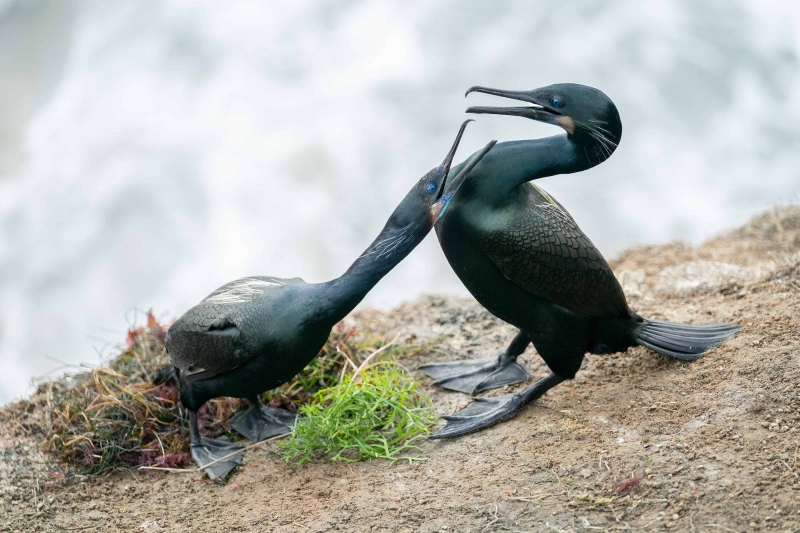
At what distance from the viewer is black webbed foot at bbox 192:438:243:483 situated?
4.38 meters

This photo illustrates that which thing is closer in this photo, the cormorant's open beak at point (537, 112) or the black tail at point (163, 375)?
the cormorant's open beak at point (537, 112)

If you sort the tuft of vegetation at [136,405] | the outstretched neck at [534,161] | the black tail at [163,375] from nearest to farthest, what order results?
the outstretched neck at [534,161]
the tuft of vegetation at [136,405]
the black tail at [163,375]

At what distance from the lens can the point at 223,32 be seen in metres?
11.7

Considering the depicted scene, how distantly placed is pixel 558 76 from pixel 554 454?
8.49 meters

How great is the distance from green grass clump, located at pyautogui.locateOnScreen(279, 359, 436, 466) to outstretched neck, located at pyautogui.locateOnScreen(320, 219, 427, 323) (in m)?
0.65

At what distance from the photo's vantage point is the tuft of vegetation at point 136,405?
15.1ft

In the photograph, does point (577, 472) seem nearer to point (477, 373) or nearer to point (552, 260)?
point (552, 260)

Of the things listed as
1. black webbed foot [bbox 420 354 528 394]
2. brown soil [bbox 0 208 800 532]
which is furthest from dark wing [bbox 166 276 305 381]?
black webbed foot [bbox 420 354 528 394]

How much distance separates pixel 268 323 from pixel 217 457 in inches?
34.5

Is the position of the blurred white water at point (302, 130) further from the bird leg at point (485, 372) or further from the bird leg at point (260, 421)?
the bird leg at point (260, 421)

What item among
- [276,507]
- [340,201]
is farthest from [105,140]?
[276,507]

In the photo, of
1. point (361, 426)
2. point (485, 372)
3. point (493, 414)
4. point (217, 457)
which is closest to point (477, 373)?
point (485, 372)

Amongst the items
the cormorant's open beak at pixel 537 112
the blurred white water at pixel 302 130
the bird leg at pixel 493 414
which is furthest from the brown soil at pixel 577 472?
the blurred white water at pixel 302 130

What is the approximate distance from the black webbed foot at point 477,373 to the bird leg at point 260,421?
2.97 ft
